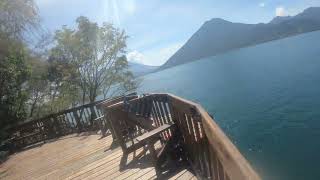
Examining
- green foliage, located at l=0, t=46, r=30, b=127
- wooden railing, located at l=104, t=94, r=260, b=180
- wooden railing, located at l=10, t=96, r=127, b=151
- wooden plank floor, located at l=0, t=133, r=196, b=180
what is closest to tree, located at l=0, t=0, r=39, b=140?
green foliage, located at l=0, t=46, r=30, b=127

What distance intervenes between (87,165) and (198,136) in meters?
4.15

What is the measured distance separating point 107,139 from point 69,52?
1783 cm

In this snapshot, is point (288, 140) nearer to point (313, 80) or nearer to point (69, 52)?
point (69, 52)

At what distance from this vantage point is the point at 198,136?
4074 millimetres

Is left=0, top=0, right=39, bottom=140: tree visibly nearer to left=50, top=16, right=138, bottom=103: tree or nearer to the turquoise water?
left=50, top=16, right=138, bottom=103: tree

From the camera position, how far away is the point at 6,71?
1533cm

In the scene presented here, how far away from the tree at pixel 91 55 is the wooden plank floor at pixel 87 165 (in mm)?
15231

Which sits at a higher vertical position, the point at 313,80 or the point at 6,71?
the point at 6,71

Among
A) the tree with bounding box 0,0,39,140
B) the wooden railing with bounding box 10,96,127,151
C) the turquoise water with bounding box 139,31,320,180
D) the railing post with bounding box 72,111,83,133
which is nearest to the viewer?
the railing post with bounding box 72,111,83,133

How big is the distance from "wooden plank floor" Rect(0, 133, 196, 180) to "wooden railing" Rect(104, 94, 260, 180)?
59cm

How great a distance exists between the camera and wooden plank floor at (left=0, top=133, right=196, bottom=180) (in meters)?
5.80

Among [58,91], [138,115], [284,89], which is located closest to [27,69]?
[58,91]

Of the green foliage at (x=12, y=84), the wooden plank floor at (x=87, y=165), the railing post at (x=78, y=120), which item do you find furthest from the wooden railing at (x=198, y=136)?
the green foliage at (x=12, y=84)

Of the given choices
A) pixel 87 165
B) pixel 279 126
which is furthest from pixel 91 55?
pixel 279 126
